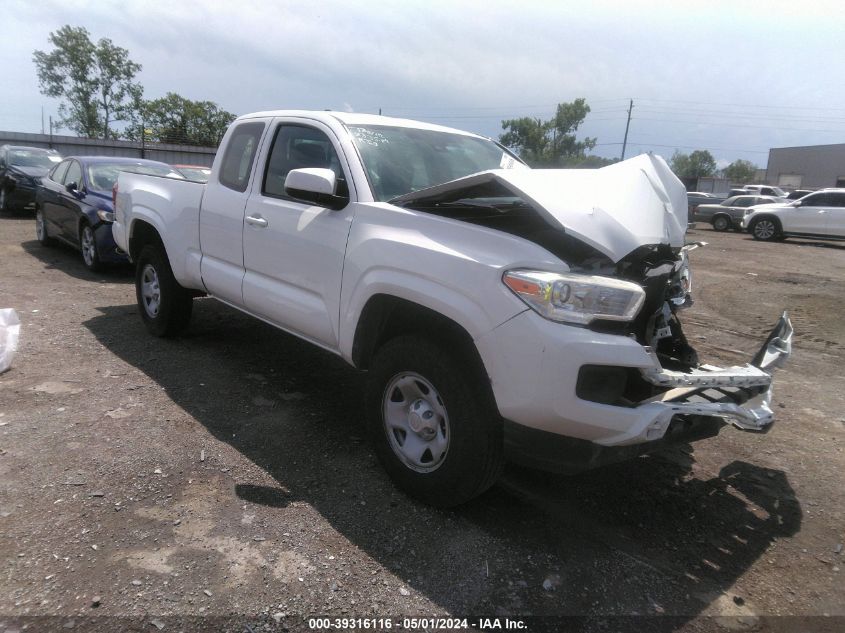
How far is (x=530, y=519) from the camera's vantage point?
10.3 feet

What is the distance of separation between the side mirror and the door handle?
0.61m

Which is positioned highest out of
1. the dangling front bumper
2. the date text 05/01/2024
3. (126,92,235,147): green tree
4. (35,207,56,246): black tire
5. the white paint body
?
(126,92,235,147): green tree

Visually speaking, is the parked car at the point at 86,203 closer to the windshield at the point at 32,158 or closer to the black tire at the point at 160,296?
the black tire at the point at 160,296

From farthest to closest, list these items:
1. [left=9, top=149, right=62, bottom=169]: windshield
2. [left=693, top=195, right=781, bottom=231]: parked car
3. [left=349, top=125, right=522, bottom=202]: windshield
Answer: [left=693, top=195, right=781, bottom=231]: parked car < [left=9, top=149, right=62, bottom=169]: windshield < [left=349, top=125, right=522, bottom=202]: windshield

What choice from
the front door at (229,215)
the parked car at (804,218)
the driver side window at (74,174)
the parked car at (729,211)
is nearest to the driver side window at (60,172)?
the driver side window at (74,174)

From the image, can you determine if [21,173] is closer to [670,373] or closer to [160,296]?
[160,296]

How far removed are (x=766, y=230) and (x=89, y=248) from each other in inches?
809

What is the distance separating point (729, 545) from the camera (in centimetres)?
301

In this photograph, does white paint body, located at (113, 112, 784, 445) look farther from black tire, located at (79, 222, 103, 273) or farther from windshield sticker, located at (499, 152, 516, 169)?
black tire, located at (79, 222, 103, 273)

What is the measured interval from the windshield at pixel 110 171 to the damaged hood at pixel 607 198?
709 cm

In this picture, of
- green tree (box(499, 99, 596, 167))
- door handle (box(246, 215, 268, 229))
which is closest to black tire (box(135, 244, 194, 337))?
door handle (box(246, 215, 268, 229))

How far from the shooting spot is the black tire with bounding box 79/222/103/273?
8375mm

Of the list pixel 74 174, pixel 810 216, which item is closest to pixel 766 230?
pixel 810 216

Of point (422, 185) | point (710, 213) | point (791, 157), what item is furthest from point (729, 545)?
point (791, 157)
